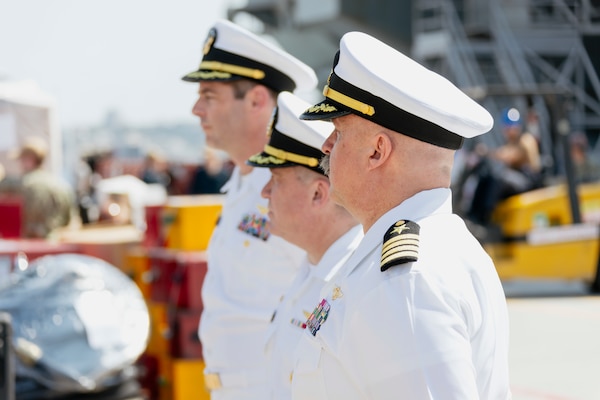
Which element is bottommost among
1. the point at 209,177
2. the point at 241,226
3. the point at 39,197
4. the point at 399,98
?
the point at 209,177

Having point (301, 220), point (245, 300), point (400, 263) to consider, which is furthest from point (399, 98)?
point (245, 300)

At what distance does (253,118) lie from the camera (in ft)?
12.2

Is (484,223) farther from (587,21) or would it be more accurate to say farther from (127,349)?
(587,21)

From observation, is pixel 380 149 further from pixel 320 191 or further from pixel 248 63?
pixel 248 63


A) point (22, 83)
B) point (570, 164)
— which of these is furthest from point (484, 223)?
point (22, 83)

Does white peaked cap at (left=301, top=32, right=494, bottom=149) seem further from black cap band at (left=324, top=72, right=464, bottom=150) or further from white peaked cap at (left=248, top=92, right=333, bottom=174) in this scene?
white peaked cap at (left=248, top=92, right=333, bottom=174)

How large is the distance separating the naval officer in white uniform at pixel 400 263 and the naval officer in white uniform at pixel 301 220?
748mm

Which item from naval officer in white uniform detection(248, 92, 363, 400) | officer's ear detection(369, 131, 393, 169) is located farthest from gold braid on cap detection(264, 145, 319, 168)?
officer's ear detection(369, 131, 393, 169)

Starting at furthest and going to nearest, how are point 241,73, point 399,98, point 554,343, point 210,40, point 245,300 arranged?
point 554,343 < point 210,40 < point 241,73 < point 245,300 < point 399,98

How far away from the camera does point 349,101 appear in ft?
6.95

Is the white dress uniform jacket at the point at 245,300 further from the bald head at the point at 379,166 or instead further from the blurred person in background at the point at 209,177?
the blurred person in background at the point at 209,177

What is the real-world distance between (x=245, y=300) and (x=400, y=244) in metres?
1.64

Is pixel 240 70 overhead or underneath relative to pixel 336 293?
underneath

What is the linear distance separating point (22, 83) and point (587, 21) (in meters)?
11.6
